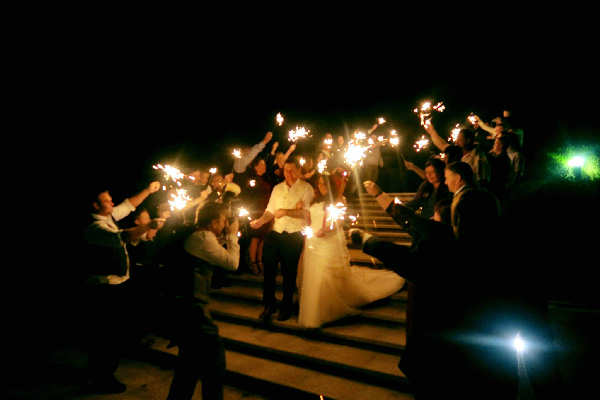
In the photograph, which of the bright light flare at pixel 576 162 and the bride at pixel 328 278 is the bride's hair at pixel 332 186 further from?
the bright light flare at pixel 576 162

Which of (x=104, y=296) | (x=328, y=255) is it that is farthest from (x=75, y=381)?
(x=328, y=255)

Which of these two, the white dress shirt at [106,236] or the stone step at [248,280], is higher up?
the white dress shirt at [106,236]

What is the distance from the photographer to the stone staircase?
154 inches

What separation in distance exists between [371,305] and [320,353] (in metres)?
1.37

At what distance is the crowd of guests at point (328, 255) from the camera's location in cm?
179

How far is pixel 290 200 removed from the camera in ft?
17.6

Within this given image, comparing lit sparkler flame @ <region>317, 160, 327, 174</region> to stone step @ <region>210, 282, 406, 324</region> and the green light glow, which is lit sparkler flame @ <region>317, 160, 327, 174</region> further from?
the green light glow

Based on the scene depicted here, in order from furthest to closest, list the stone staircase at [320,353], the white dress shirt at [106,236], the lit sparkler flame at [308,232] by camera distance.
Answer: the lit sparkler flame at [308,232]
the white dress shirt at [106,236]
the stone staircase at [320,353]

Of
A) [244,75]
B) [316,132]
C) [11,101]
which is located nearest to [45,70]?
[11,101]

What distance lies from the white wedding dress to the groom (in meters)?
0.27

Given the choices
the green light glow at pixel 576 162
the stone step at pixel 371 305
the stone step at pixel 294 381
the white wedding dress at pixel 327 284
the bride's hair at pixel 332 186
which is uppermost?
the green light glow at pixel 576 162

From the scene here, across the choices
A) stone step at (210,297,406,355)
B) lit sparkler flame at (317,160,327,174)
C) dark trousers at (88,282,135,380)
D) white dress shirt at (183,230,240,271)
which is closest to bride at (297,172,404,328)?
stone step at (210,297,406,355)

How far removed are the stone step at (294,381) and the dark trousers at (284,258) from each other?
1.01 m

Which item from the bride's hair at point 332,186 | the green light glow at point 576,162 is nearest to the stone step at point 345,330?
the bride's hair at point 332,186
